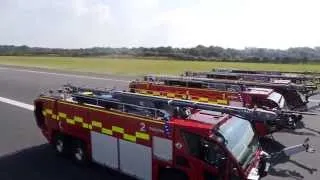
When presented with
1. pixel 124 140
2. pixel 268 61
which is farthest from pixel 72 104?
pixel 268 61

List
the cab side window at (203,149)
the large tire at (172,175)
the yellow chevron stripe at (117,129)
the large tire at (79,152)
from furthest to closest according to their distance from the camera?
the large tire at (79,152), the yellow chevron stripe at (117,129), the large tire at (172,175), the cab side window at (203,149)

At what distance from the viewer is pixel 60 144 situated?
39.3 feet

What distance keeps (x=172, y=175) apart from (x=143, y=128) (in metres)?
1.15

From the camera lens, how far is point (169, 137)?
846cm

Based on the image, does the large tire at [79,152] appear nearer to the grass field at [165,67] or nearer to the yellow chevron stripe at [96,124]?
the yellow chevron stripe at [96,124]

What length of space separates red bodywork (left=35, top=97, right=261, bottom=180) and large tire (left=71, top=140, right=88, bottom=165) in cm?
19

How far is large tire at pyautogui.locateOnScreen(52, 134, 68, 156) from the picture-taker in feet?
38.8

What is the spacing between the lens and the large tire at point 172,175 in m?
8.45

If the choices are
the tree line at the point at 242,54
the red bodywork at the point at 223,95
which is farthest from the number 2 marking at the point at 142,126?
the tree line at the point at 242,54

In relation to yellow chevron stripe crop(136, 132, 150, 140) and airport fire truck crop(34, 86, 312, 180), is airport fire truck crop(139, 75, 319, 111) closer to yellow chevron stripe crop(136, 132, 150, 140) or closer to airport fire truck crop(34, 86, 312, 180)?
airport fire truck crop(34, 86, 312, 180)

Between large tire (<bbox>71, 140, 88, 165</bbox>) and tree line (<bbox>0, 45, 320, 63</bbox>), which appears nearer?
large tire (<bbox>71, 140, 88, 165</bbox>)

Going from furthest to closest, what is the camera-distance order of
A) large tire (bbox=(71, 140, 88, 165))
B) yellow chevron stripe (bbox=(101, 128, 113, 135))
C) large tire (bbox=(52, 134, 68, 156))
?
large tire (bbox=(52, 134, 68, 156)) → large tire (bbox=(71, 140, 88, 165)) → yellow chevron stripe (bbox=(101, 128, 113, 135))

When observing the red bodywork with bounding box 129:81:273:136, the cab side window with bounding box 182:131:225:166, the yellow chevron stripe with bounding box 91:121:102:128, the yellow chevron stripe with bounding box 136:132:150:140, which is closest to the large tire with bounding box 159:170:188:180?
the cab side window with bounding box 182:131:225:166

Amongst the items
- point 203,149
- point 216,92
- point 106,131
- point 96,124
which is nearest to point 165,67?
point 216,92
